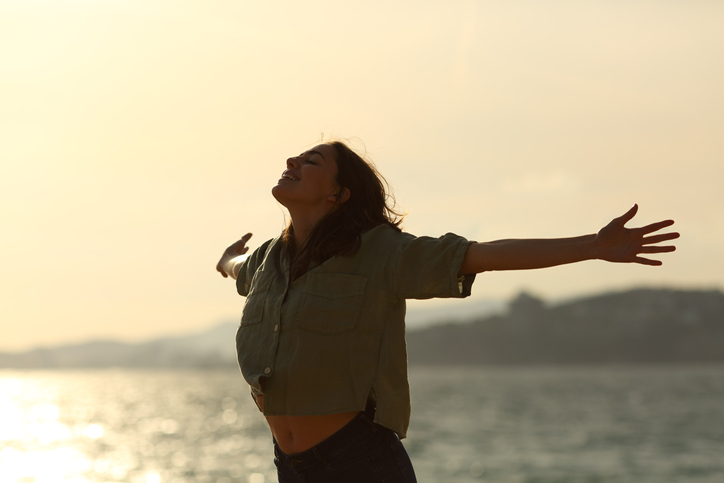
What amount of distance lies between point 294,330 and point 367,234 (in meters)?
0.56

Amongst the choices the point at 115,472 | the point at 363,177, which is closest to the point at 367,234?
the point at 363,177

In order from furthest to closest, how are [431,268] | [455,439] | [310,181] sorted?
[455,439] < [310,181] < [431,268]

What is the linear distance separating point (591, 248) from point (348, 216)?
123 centimetres

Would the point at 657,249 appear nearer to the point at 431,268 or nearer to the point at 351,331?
the point at 431,268

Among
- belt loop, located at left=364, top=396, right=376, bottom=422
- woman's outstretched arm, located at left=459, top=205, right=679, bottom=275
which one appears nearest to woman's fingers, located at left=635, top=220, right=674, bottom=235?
woman's outstretched arm, located at left=459, top=205, right=679, bottom=275

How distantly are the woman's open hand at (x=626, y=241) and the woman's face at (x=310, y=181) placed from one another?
4.47 feet

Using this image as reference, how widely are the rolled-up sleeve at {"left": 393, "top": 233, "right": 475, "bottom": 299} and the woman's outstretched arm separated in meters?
0.16

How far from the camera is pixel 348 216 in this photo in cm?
444

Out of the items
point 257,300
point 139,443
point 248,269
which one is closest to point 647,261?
point 257,300

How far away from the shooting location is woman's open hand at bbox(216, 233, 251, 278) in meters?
5.43

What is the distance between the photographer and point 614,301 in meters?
172

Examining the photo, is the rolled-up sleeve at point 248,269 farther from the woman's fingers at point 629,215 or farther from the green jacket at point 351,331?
the woman's fingers at point 629,215

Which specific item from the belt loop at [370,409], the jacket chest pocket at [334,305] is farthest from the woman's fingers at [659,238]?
the belt loop at [370,409]

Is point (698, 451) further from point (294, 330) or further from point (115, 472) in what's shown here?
point (294, 330)
